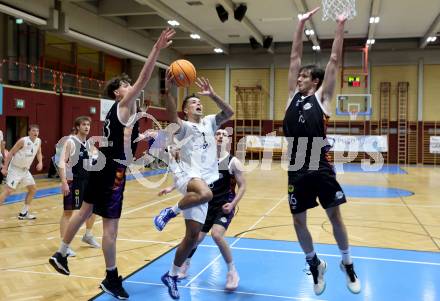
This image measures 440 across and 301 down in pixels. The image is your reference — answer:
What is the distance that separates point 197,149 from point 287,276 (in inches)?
75.1

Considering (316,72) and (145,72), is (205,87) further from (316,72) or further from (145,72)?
(316,72)

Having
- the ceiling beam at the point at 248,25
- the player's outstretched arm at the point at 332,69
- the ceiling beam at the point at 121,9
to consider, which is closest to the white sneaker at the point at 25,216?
the player's outstretched arm at the point at 332,69

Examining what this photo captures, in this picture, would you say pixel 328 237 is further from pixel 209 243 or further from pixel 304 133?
pixel 304 133

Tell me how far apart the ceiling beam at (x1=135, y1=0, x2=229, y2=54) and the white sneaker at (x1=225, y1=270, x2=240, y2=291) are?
47.7 ft

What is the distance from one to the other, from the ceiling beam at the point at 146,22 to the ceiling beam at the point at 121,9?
7.20 feet

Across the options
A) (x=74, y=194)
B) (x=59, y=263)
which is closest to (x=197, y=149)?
(x=59, y=263)

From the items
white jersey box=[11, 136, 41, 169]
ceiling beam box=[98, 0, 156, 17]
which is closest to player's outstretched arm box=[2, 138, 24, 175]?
white jersey box=[11, 136, 41, 169]

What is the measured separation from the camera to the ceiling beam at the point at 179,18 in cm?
1795

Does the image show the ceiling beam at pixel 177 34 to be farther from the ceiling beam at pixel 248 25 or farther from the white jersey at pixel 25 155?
the white jersey at pixel 25 155

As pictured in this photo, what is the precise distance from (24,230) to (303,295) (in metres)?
5.12

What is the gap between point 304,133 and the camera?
4.07 meters

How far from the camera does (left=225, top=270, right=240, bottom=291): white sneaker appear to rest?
4730 mm

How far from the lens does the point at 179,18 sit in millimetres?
20344

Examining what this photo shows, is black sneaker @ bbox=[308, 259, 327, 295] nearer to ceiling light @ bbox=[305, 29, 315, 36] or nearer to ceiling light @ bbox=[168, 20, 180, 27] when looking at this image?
ceiling light @ bbox=[168, 20, 180, 27]
